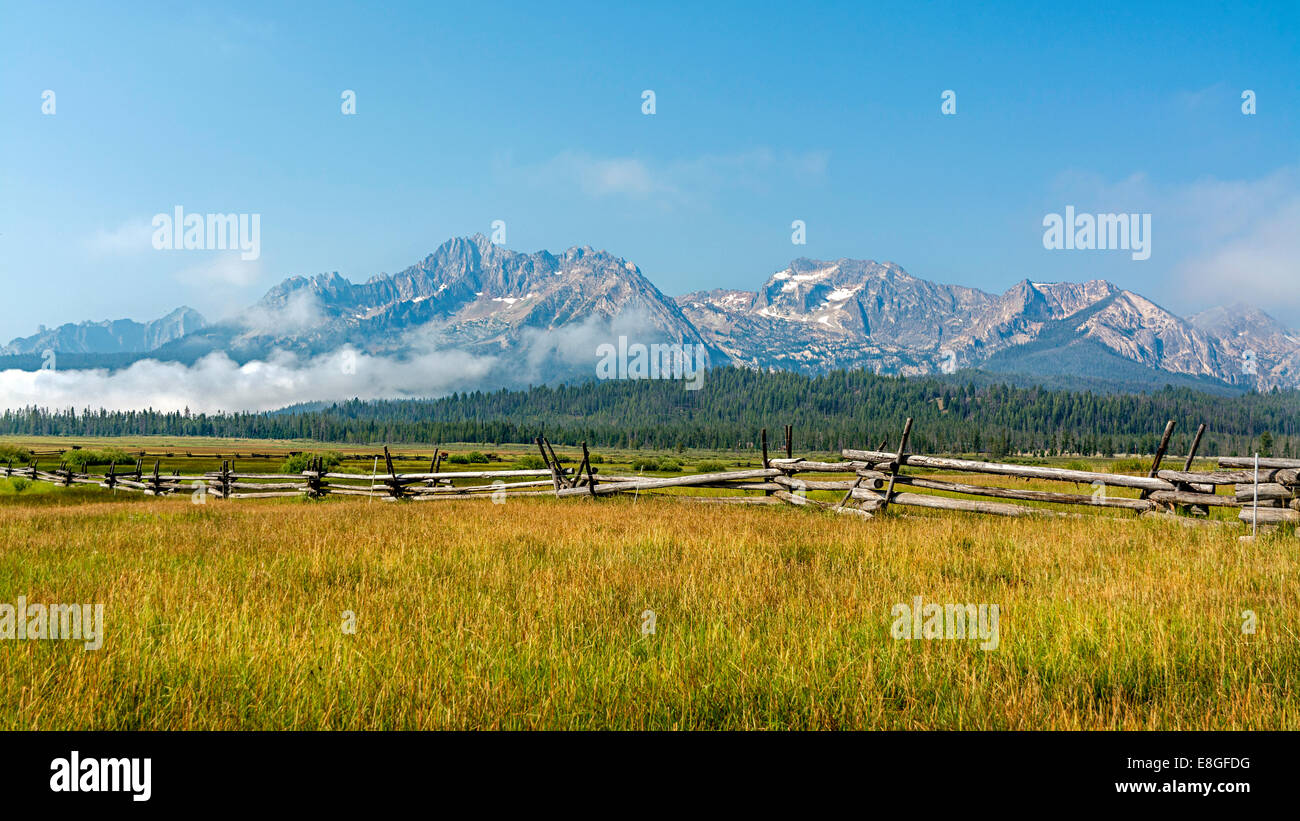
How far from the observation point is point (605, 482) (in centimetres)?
2159

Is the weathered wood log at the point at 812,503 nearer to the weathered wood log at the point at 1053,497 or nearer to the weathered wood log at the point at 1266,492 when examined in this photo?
the weathered wood log at the point at 1053,497

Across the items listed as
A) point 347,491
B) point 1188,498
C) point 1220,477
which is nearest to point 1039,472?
point 1188,498

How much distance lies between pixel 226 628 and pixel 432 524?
820 centimetres

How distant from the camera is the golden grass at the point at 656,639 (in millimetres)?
3777

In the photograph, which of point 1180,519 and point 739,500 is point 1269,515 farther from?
point 739,500

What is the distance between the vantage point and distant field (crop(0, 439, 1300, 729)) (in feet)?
12.4

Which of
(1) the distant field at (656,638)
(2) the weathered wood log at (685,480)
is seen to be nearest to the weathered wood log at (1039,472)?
Result: (1) the distant field at (656,638)

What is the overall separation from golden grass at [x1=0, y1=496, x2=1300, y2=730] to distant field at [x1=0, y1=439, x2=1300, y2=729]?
0.02 metres

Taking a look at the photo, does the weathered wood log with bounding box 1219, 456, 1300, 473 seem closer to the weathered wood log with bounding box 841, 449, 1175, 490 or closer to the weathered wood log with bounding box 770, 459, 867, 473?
the weathered wood log with bounding box 841, 449, 1175, 490

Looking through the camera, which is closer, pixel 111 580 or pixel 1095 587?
pixel 1095 587

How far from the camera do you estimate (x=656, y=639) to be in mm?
5062

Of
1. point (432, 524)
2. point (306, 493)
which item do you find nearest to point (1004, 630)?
point (432, 524)
